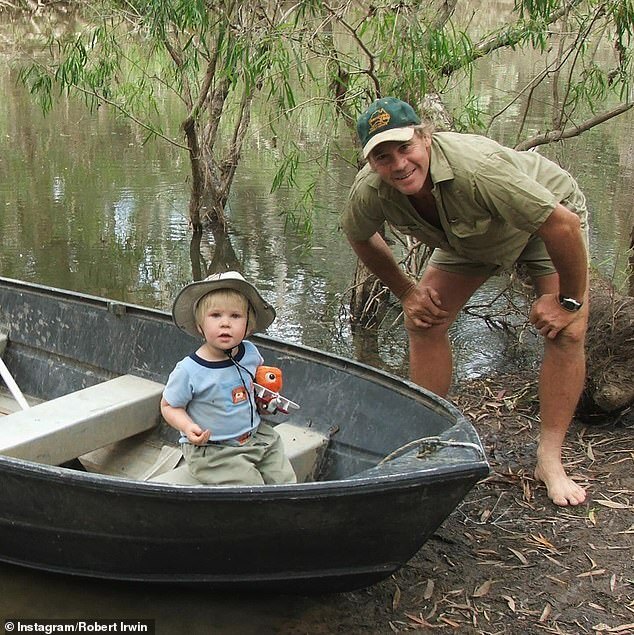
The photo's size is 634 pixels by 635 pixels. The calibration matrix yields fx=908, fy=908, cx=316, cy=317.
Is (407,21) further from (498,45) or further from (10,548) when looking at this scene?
(10,548)

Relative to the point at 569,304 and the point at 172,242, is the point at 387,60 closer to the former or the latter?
the point at 569,304

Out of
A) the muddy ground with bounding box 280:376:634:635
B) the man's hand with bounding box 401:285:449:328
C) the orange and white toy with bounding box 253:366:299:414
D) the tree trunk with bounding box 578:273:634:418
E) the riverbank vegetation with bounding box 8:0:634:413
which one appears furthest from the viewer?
the riverbank vegetation with bounding box 8:0:634:413

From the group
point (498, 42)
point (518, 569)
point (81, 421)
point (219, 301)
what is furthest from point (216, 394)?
point (498, 42)

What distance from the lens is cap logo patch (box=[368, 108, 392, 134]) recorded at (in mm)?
3188

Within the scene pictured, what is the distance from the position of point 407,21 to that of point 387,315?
246 cm

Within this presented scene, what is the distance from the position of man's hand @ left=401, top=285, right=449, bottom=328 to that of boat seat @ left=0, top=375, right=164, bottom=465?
1243mm

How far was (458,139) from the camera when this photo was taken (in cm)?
333

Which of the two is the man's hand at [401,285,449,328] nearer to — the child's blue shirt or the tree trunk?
the child's blue shirt

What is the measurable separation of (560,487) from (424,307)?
95 centimetres

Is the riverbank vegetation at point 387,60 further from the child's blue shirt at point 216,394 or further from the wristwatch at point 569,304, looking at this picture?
the child's blue shirt at point 216,394

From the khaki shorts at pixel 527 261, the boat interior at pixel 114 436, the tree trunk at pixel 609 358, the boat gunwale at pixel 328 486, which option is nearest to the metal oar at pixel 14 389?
the boat interior at pixel 114 436

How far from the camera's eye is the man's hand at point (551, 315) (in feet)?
11.5

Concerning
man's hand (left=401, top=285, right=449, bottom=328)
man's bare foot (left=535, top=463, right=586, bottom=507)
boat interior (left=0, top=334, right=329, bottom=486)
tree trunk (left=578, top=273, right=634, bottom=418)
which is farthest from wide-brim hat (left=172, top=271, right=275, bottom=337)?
tree trunk (left=578, top=273, right=634, bottom=418)

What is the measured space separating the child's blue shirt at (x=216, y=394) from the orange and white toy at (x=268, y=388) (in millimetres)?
25
